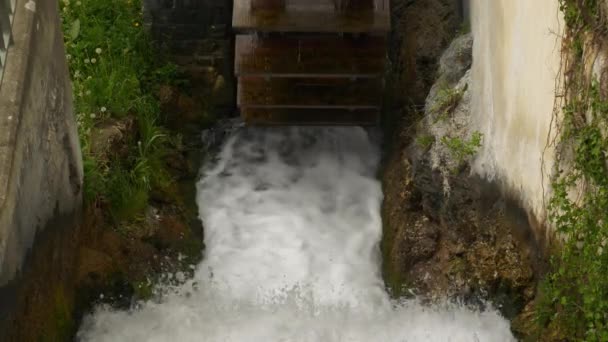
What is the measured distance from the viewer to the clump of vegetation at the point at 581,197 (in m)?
4.86

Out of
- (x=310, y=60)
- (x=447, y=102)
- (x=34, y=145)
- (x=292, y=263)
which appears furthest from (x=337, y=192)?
(x=34, y=145)

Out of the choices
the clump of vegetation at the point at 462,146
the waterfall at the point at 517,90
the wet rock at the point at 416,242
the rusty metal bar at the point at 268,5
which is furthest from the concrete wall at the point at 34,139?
the waterfall at the point at 517,90

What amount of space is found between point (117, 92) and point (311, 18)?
5.77 feet

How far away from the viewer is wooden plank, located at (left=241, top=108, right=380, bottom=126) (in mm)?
8789

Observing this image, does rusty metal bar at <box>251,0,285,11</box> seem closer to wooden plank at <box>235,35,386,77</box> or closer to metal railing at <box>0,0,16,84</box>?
wooden plank at <box>235,35,386,77</box>

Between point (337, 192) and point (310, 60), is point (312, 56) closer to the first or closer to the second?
point (310, 60)

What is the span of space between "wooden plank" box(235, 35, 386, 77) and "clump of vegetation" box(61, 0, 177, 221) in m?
0.89

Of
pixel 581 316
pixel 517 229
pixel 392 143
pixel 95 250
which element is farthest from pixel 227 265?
pixel 581 316

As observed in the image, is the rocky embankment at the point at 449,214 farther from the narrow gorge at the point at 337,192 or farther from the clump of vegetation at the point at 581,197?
the clump of vegetation at the point at 581,197

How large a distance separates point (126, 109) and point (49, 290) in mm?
2230

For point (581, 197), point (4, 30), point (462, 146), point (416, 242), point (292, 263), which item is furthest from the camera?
point (292, 263)

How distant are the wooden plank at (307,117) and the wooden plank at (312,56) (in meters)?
0.66

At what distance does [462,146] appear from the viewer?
706 cm

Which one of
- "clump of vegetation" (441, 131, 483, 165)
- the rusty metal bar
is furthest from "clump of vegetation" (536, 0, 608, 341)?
the rusty metal bar
